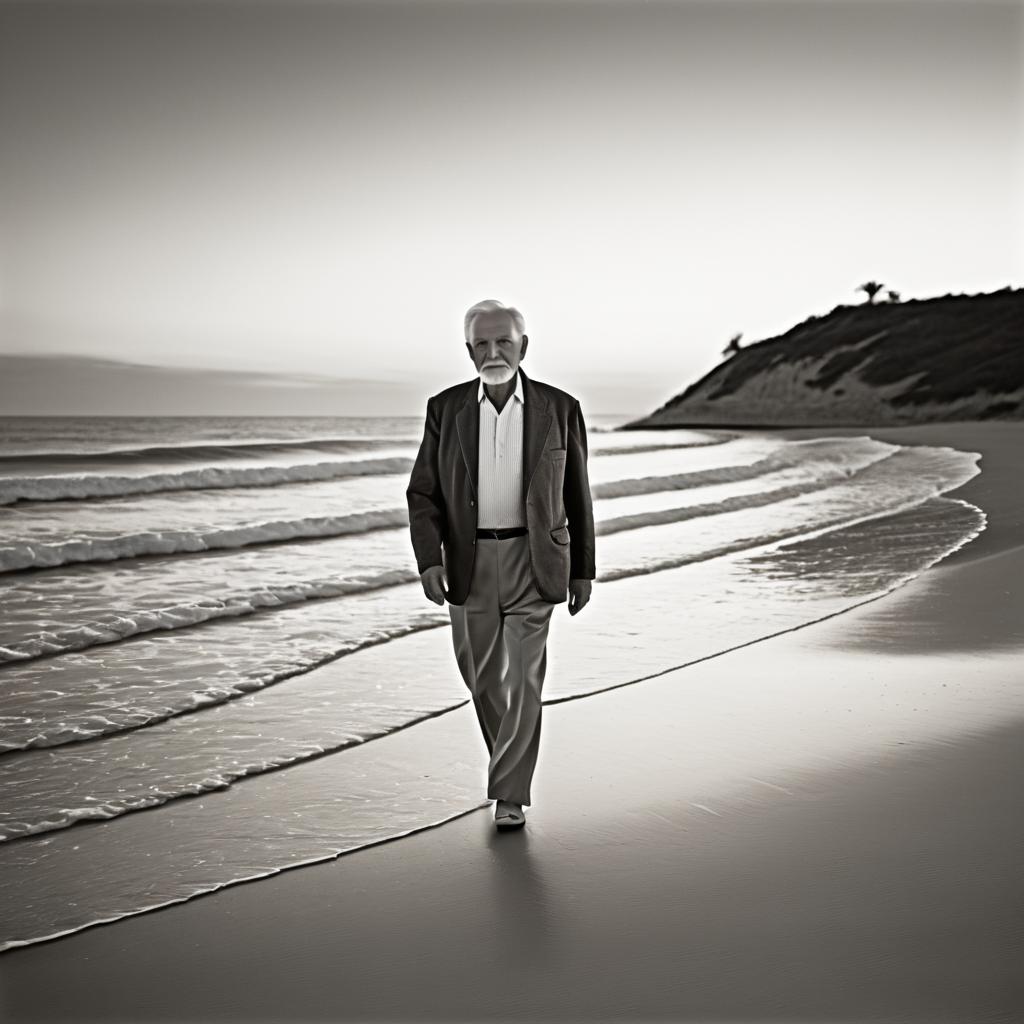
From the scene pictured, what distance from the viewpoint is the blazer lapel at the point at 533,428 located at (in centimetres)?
357

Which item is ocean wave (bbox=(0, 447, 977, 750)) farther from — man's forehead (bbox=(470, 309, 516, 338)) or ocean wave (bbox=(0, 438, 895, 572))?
ocean wave (bbox=(0, 438, 895, 572))

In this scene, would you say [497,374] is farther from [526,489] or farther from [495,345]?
[526,489]

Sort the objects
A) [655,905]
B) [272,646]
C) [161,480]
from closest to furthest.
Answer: [655,905] < [272,646] < [161,480]

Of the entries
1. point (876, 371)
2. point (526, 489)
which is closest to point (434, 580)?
point (526, 489)

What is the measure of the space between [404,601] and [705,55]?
424cm

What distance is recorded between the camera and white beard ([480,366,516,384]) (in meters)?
3.55

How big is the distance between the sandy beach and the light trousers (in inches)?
8.1

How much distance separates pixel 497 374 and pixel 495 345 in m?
0.10

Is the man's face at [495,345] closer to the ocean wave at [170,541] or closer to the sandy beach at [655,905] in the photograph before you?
the sandy beach at [655,905]

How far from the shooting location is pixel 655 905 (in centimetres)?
292

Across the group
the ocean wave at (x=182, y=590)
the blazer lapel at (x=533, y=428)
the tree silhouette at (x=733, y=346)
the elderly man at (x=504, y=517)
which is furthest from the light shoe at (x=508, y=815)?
the tree silhouette at (x=733, y=346)

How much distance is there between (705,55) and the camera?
642 cm

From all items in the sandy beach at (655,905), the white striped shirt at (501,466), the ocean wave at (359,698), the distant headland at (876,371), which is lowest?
the sandy beach at (655,905)

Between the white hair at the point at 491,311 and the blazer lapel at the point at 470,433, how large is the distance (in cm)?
23
